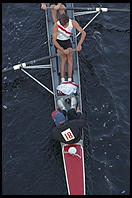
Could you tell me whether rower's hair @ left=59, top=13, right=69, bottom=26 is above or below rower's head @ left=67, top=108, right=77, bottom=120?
above

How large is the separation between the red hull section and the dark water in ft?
1.54

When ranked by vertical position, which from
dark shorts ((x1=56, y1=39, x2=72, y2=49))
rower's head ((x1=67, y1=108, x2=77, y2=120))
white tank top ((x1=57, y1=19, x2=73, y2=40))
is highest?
white tank top ((x1=57, y1=19, x2=73, y2=40))

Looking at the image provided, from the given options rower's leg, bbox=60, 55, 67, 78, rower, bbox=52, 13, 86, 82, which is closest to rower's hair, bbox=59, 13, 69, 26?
rower, bbox=52, 13, 86, 82

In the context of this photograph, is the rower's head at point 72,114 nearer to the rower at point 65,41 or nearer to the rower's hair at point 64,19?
the rower at point 65,41

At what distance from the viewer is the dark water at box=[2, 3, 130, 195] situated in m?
12.3

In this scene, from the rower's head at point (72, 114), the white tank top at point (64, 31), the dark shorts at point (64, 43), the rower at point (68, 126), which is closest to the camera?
the rower at point (68, 126)

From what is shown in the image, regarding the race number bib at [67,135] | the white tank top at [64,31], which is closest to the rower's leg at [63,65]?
the white tank top at [64,31]

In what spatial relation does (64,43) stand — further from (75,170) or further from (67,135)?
(75,170)

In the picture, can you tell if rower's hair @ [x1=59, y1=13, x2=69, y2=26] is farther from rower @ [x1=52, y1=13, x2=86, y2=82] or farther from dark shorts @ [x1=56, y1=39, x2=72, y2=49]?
dark shorts @ [x1=56, y1=39, x2=72, y2=49]

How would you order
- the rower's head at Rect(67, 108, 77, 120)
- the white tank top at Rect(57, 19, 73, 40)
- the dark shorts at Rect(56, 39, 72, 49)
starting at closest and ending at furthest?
the rower's head at Rect(67, 108, 77, 120) → the white tank top at Rect(57, 19, 73, 40) → the dark shorts at Rect(56, 39, 72, 49)

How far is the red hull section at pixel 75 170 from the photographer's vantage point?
11.5 metres

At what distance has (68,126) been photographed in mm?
11406

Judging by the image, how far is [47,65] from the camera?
585 inches

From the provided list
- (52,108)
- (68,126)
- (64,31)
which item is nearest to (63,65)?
(64,31)
